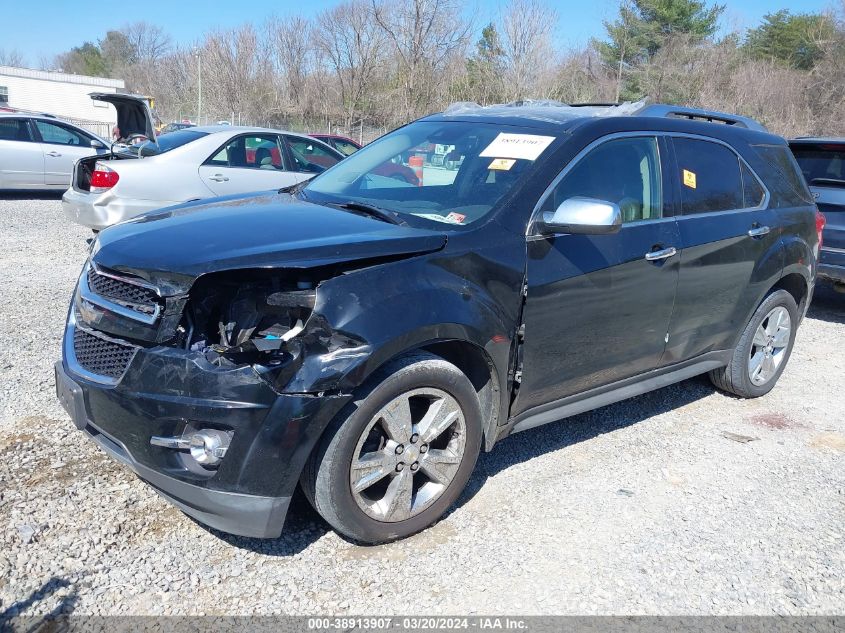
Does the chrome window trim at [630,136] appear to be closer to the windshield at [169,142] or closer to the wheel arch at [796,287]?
the wheel arch at [796,287]

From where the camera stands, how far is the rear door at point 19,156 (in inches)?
527

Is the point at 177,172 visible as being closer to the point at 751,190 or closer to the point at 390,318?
the point at 751,190

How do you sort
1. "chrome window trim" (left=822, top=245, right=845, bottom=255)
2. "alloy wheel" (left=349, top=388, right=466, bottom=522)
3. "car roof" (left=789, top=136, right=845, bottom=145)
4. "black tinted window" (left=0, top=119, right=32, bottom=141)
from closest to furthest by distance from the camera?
1. "alloy wheel" (left=349, top=388, right=466, bottom=522)
2. "chrome window trim" (left=822, top=245, right=845, bottom=255)
3. "car roof" (left=789, top=136, right=845, bottom=145)
4. "black tinted window" (left=0, top=119, right=32, bottom=141)

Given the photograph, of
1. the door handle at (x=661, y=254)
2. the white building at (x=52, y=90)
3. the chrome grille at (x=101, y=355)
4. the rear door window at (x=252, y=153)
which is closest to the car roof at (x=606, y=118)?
the door handle at (x=661, y=254)

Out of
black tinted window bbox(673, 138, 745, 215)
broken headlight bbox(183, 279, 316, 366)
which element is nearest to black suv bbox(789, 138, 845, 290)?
black tinted window bbox(673, 138, 745, 215)

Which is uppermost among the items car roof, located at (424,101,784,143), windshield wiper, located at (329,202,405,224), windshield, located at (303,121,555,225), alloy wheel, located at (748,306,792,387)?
car roof, located at (424,101,784,143)

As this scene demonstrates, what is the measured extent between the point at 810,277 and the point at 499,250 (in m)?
3.28

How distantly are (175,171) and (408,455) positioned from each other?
622 centimetres

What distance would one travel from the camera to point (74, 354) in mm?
3189

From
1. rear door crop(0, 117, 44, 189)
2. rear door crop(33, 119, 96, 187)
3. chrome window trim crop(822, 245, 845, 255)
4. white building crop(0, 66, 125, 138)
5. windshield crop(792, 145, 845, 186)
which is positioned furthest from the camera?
white building crop(0, 66, 125, 138)

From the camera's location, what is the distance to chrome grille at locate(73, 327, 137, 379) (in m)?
2.91

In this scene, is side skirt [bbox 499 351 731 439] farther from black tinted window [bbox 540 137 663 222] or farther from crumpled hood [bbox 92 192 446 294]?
crumpled hood [bbox 92 192 446 294]

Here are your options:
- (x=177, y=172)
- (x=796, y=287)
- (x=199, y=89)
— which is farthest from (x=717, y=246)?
(x=199, y=89)

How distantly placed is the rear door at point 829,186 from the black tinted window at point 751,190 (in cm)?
330
